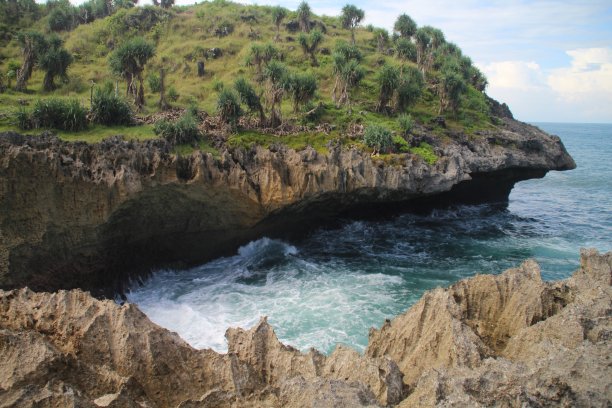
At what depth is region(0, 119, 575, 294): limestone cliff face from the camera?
19641 mm

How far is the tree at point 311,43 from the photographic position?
53.6m

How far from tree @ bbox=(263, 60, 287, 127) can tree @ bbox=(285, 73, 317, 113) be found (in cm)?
64

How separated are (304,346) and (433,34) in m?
A: 50.8

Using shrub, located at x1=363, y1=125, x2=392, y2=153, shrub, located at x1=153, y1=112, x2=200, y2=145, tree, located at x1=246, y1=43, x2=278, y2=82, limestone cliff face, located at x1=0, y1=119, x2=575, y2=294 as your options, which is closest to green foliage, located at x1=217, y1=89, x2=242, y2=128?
shrub, located at x1=153, y1=112, x2=200, y2=145

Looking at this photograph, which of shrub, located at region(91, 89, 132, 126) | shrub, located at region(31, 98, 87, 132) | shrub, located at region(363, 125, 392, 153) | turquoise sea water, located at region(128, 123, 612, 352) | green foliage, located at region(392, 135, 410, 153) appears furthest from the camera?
green foliage, located at region(392, 135, 410, 153)

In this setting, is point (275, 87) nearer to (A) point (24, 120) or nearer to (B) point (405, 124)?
(B) point (405, 124)

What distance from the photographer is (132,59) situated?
126 feet

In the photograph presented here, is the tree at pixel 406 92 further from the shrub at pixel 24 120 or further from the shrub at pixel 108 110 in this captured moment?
the shrub at pixel 24 120

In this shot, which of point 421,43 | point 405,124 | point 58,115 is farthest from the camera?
point 421,43

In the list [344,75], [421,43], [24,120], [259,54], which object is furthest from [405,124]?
[24,120]

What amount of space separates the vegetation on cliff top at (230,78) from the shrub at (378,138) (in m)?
0.08

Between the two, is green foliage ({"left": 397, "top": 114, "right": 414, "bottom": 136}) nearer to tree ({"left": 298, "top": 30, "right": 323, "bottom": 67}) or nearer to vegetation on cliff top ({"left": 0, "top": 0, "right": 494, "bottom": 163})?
vegetation on cliff top ({"left": 0, "top": 0, "right": 494, "bottom": 163})

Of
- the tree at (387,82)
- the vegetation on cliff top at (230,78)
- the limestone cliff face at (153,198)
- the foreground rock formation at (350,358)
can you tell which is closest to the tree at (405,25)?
the vegetation on cliff top at (230,78)

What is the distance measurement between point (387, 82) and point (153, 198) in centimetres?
2462
